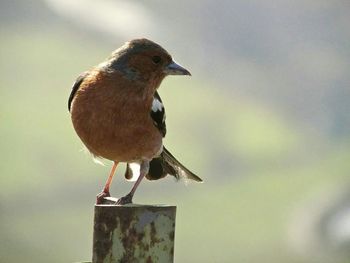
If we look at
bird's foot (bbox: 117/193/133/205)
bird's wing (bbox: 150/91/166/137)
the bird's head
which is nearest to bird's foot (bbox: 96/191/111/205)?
bird's foot (bbox: 117/193/133/205)

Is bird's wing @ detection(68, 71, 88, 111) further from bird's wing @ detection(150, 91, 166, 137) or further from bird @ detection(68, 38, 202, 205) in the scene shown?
bird's wing @ detection(150, 91, 166, 137)

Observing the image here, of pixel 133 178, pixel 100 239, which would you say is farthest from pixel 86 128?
pixel 100 239

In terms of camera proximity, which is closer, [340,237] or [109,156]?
[109,156]

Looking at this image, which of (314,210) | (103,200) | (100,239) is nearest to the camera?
(100,239)

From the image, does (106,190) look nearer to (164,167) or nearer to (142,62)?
(164,167)

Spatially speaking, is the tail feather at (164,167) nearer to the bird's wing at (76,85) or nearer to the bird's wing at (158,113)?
the bird's wing at (158,113)

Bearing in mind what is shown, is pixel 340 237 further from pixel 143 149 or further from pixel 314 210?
pixel 143 149

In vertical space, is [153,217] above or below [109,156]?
below

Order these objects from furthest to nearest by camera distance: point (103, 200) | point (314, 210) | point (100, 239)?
point (314, 210), point (103, 200), point (100, 239)
